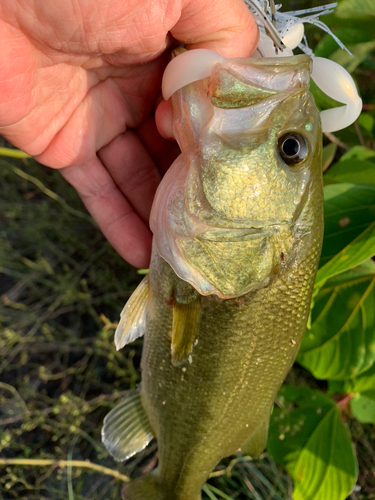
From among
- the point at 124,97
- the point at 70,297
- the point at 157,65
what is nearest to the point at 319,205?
the point at 157,65

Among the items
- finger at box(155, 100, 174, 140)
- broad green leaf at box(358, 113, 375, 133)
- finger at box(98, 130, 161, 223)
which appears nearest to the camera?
finger at box(155, 100, 174, 140)

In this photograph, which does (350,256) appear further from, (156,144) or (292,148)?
(156,144)

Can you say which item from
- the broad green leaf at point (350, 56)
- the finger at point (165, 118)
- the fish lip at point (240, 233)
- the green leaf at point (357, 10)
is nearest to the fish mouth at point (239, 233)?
the fish lip at point (240, 233)

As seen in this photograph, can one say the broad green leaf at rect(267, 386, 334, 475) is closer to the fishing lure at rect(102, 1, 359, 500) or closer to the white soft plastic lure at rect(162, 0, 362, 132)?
the fishing lure at rect(102, 1, 359, 500)

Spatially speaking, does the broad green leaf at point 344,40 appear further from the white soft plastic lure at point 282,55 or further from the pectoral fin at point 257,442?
the pectoral fin at point 257,442

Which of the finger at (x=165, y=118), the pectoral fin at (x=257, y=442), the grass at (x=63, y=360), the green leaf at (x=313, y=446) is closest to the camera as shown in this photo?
the finger at (x=165, y=118)

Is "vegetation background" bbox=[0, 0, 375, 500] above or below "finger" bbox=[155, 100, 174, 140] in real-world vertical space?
below

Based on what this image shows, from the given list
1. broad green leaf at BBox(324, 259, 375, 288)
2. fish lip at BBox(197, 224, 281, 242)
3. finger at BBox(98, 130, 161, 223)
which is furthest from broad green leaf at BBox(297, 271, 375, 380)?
finger at BBox(98, 130, 161, 223)

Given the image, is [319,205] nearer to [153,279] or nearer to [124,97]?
[153,279]
